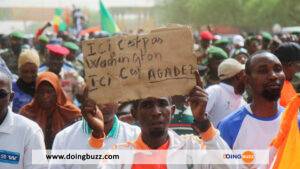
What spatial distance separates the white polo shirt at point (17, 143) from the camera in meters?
4.13

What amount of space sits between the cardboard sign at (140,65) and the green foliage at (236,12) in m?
34.0

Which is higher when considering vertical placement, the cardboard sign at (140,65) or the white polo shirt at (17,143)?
the cardboard sign at (140,65)

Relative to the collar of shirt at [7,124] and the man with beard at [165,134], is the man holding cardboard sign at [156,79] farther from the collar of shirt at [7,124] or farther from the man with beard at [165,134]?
the collar of shirt at [7,124]

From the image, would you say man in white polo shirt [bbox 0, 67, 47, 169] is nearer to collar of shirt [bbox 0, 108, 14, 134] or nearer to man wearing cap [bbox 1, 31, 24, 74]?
collar of shirt [bbox 0, 108, 14, 134]

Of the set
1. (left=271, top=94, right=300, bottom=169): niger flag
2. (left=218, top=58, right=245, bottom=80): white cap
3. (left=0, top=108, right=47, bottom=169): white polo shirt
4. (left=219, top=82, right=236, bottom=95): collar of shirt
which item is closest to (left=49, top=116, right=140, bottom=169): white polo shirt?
(left=0, top=108, right=47, bottom=169): white polo shirt

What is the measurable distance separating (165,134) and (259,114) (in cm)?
Result: 83

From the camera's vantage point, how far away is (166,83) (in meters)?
3.68

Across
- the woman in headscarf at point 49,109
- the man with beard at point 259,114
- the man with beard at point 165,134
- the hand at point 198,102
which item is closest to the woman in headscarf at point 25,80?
the woman in headscarf at point 49,109

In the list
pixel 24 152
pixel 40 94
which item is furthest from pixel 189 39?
pixel 40 94

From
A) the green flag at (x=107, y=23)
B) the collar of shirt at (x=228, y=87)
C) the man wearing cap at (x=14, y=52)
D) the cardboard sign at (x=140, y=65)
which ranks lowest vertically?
the green flag at (x=107, y=23)

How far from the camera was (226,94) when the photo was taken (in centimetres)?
675

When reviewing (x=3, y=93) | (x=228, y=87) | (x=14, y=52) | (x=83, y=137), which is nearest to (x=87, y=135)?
(x=83, y=137)

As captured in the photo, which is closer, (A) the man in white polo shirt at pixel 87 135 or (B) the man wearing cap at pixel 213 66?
(A) the man in white polo shirt at pixel 87 135

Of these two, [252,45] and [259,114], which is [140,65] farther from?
[252,45]
